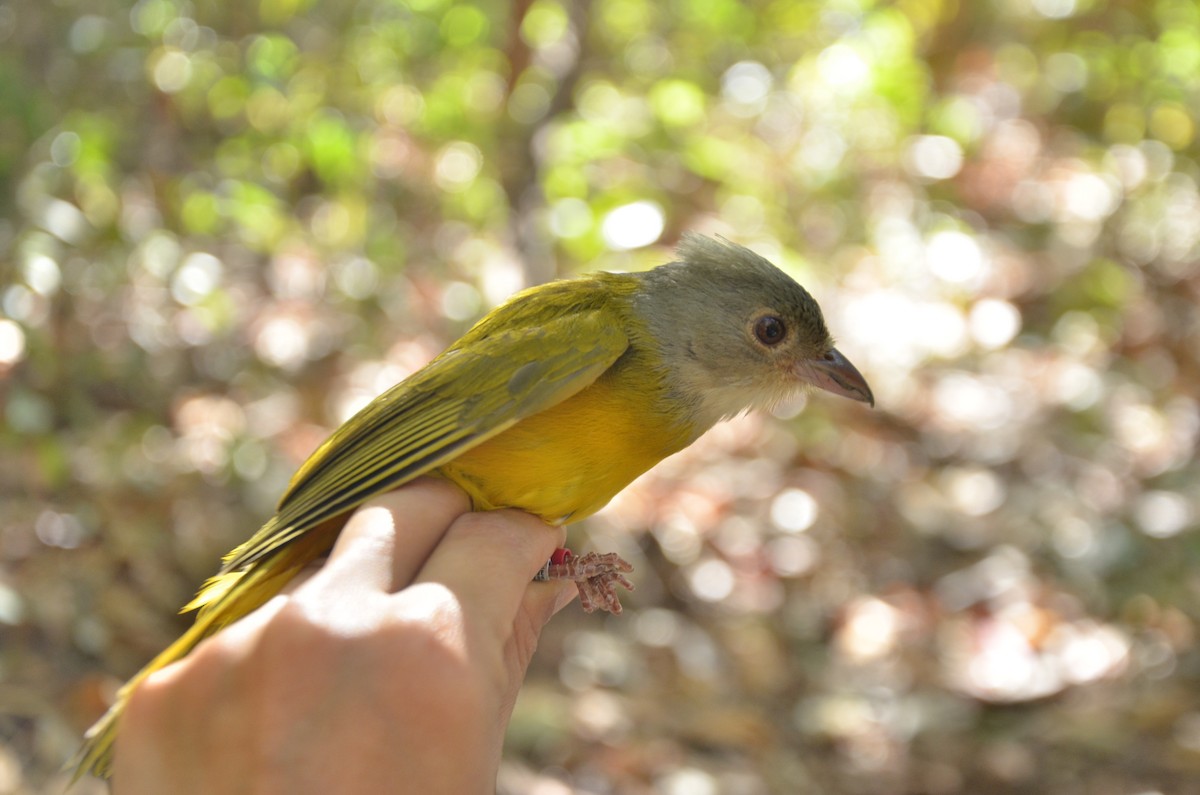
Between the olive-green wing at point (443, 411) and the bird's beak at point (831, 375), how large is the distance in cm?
61

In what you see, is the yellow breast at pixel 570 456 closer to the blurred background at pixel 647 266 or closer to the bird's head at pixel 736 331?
the bird's head at pixel 736 331

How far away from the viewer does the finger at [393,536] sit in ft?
6.24

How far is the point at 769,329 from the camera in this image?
2908mm

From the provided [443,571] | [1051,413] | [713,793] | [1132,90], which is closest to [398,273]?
[713,793]

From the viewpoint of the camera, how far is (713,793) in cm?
401

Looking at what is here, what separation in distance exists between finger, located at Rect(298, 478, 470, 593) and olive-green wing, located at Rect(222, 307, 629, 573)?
0.24 ft

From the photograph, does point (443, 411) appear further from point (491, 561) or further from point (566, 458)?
point (491, 561)

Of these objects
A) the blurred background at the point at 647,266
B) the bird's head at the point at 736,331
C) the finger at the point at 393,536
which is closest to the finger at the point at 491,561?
the finger at the point at 393,536

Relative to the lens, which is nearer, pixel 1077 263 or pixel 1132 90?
pixel 1077 263

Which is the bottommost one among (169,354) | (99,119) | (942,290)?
(942,290)

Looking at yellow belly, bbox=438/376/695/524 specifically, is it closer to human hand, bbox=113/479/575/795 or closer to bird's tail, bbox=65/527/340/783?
bird's tail, bbox=65/527/340/783

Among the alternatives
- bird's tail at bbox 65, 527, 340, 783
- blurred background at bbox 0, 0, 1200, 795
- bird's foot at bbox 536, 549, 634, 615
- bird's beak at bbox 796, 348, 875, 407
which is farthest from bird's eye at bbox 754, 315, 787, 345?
blurred background at bbox 0, 0, 1200, 795

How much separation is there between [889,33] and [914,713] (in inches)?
257

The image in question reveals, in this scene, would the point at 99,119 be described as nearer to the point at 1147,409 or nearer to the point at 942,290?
the point at 942,290
